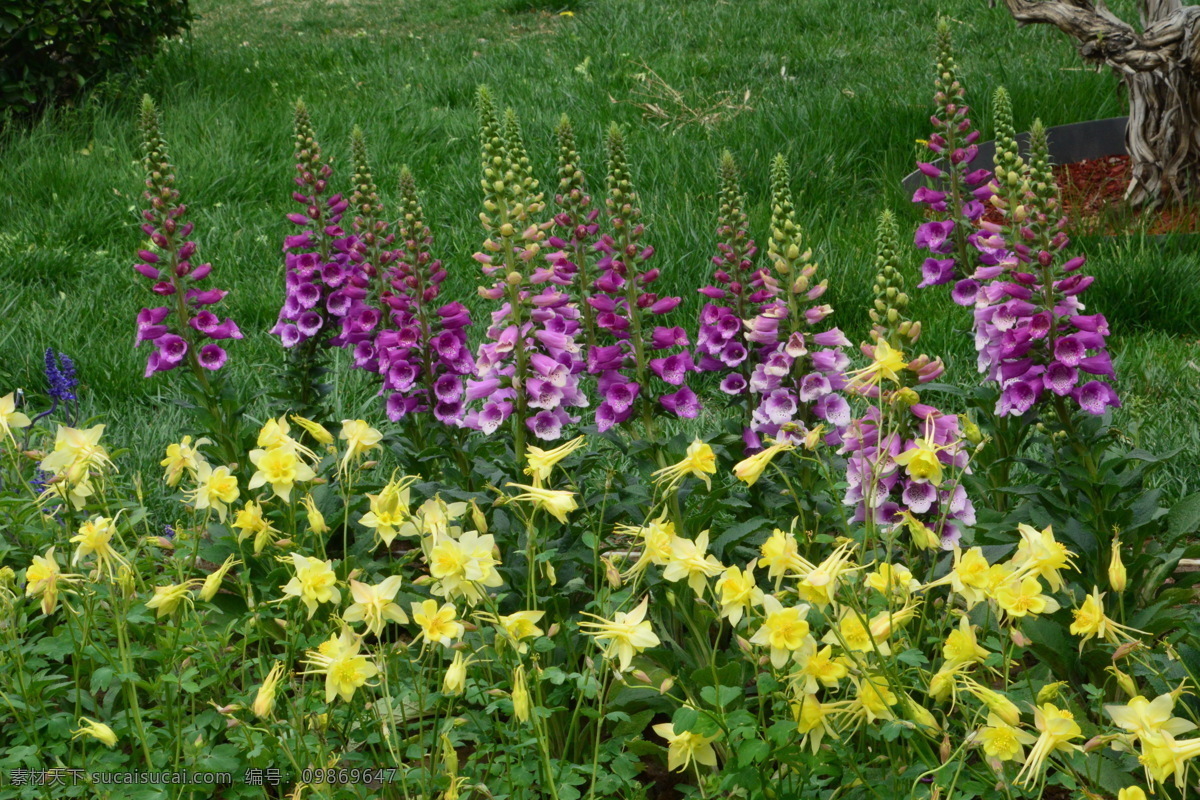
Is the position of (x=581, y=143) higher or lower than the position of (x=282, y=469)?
lower

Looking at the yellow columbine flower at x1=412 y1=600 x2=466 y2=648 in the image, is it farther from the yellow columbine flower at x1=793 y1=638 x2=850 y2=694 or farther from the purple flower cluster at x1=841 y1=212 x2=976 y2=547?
the purple flower cluster at x1=841 y1=212 x2=976 y2=547

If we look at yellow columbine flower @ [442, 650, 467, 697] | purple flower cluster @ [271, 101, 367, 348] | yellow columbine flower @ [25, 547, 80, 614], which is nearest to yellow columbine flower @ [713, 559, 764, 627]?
yellow columbine flower @ [442, 650, 467, 697]

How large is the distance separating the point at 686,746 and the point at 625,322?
40.9 inches

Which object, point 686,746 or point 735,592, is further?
point 686,746

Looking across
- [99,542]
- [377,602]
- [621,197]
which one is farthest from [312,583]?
[621,197]

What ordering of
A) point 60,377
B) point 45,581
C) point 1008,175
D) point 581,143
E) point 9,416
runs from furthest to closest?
point 581,143
point 60,377
point 1008,175
point 9,416
point 45,581

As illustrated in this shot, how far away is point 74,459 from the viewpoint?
1891 millimetres

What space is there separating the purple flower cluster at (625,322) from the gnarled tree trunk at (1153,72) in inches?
125

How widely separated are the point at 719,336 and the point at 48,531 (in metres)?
1.44

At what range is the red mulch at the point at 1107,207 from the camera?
4.80m

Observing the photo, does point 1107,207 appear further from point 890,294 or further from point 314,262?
point 314,262

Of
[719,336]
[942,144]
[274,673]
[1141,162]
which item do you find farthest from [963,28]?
[274,673]

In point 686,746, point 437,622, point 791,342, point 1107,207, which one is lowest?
point 1107,207

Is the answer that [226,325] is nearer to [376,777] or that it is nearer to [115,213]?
[376,777]
